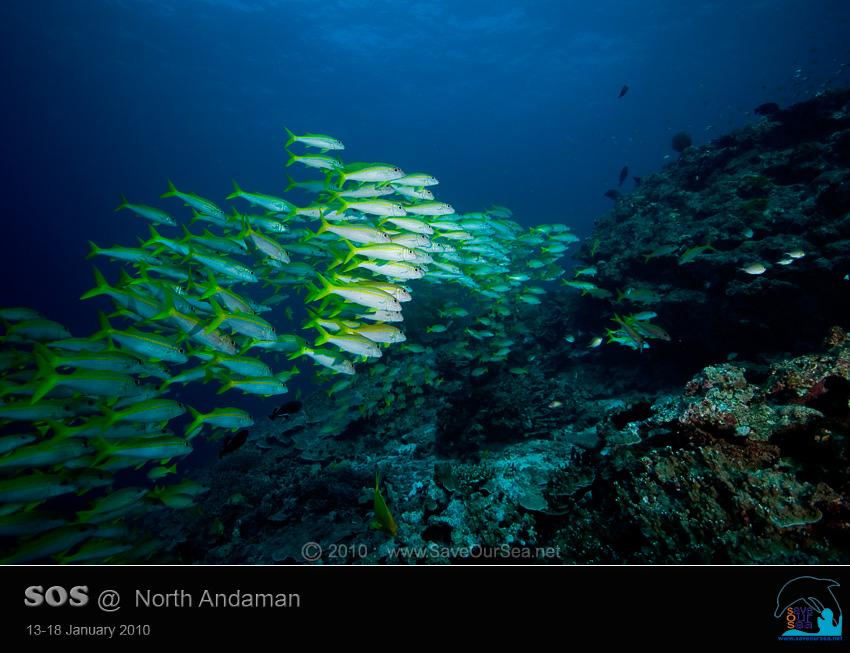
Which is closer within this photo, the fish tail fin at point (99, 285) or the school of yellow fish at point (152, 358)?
the school of yellow fish at point (152, 358)

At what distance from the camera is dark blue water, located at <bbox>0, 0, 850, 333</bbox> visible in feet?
119

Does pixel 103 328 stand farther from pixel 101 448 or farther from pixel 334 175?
pixel 334 175

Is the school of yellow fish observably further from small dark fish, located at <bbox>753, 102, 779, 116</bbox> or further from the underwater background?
small dark fish, located at <bbox>753, 102, 779, 116</bbox>

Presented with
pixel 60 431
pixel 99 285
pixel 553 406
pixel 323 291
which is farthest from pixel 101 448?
pixel 553 406

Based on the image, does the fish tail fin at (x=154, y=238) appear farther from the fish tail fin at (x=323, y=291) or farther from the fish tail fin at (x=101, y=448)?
the fish tail fin at (x=101, y=448)

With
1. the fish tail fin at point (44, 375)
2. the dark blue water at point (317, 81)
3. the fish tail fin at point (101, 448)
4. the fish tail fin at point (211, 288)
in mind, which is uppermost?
the dark blue water at point (317, 81)

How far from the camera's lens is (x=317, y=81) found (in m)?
49.8

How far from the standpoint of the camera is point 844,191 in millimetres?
7836

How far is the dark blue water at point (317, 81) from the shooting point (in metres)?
36.4
